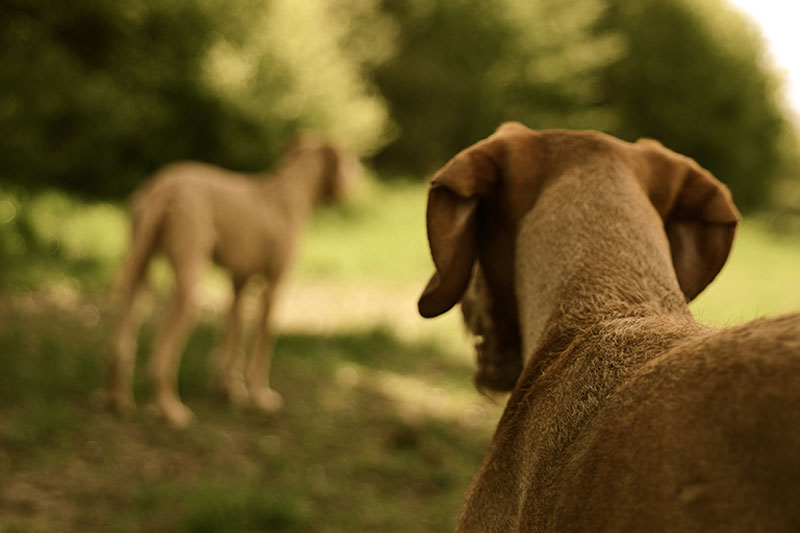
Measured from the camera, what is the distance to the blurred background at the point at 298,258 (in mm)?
4066

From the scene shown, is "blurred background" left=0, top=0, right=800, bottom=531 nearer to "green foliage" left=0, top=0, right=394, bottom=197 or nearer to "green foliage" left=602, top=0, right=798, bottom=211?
"green foliage" left=0, top=0, right=394, bottom=197

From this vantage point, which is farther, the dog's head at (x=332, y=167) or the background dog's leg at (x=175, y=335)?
the dog's head at (x=332, y=167)

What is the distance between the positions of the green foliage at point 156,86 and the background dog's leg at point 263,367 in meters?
5.98

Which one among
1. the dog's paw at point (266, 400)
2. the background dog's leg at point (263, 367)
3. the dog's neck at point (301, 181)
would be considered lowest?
the dog's paw at point (266, 400)

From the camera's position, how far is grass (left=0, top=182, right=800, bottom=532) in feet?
12.3

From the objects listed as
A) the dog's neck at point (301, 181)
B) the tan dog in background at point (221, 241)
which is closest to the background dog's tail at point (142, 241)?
the tan dog in background at point (221, 241)

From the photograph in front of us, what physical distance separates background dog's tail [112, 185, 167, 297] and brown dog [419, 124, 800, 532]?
10.5ft

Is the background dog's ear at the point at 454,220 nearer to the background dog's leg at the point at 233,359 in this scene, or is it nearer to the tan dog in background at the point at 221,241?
the tan dog in background at the point at 221,241

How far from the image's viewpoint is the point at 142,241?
4750mm

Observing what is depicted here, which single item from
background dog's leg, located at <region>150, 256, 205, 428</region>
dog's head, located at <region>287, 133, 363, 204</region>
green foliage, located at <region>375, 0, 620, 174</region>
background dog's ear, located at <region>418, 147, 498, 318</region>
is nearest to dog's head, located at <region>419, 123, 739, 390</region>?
background dog's ear, located at <region>418, 147, 498, 318</region>

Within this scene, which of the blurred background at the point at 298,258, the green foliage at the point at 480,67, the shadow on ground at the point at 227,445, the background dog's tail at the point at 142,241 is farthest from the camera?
the green foliage at the point at 480,67

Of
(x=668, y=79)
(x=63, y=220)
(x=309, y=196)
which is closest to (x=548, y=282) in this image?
(x=309, y=196)

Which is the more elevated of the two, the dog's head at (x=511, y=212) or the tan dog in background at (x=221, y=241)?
the tan dog in background at (x=221, y=241)

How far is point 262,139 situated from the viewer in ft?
42.9
